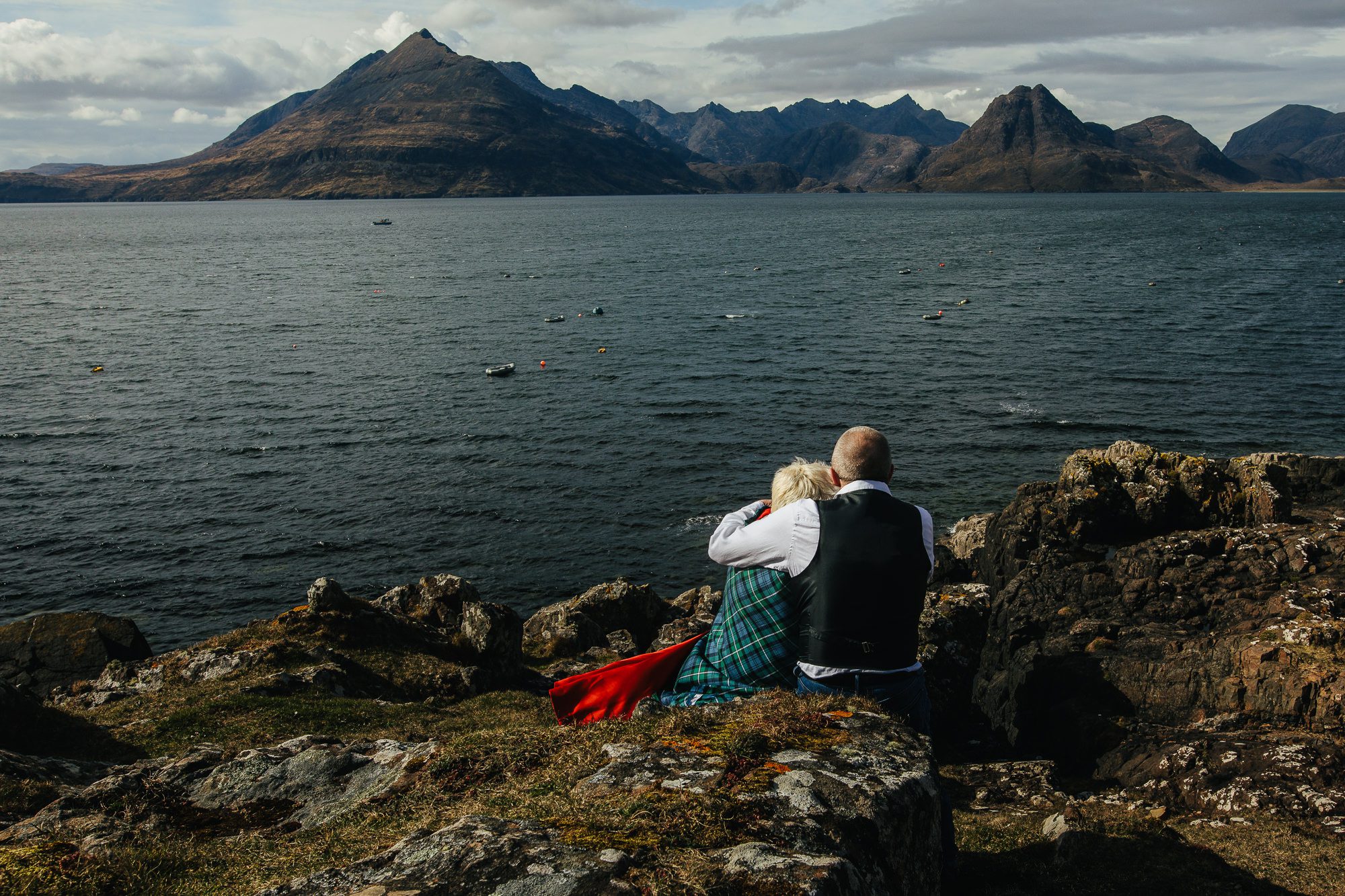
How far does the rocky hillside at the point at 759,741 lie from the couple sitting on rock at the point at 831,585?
45 centimetres

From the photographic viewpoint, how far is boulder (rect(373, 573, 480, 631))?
18203 millimetres

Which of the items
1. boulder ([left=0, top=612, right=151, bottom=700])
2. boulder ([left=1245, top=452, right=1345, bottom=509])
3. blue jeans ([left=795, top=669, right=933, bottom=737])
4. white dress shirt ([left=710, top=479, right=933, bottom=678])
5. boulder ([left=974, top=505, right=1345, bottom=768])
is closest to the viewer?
white dress shirt ([left=710, top=479, right=933, bottom=678])

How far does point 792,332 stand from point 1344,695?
5549 centimetres

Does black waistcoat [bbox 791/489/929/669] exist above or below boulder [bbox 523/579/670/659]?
above

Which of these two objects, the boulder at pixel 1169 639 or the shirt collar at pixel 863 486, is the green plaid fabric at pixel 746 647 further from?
the boulder at pixel 1169 639

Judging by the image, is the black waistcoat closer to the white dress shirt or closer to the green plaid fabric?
the white dress shirt

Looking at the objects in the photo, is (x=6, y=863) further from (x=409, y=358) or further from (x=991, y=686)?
(x=409, y=358)

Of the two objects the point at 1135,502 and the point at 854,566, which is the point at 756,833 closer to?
the point at 854,566

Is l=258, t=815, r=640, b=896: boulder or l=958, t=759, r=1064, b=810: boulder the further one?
l=958, t=759, r=1064, b=810: boulder

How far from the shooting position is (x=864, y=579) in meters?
6.62

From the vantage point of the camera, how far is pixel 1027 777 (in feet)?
35.7

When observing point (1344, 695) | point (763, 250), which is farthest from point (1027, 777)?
point (763, 250)

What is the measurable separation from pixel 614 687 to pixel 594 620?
13551mm

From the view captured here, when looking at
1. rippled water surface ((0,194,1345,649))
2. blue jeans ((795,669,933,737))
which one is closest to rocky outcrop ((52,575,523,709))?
blue jeans ((795,669,933,737))
